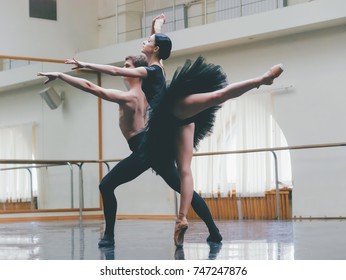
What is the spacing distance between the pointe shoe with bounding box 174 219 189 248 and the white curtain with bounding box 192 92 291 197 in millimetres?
5202

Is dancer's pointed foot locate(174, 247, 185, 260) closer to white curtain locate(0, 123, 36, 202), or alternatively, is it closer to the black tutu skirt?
the black tutu skirt

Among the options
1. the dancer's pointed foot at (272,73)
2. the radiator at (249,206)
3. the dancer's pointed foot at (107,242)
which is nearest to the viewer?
the dancer's pointed foot at (272,73)

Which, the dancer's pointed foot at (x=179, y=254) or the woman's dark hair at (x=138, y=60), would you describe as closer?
the dancer's pointed foot at (x=179, y=254)

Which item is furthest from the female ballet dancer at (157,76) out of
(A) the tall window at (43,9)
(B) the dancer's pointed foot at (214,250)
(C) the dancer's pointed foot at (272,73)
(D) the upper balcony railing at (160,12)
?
(A) the tall window at (43,9)

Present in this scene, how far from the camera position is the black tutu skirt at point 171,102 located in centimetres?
374

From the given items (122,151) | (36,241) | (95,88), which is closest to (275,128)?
(122,151)

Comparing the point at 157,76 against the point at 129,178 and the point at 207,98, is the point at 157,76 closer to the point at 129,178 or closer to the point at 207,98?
the point at 207,98

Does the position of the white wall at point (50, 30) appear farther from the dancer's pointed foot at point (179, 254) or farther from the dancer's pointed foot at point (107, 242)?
the dancer's pointed foot at point (179, 254)

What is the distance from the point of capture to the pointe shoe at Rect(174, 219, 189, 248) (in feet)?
12.7

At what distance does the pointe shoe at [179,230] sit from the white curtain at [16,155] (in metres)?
6.75

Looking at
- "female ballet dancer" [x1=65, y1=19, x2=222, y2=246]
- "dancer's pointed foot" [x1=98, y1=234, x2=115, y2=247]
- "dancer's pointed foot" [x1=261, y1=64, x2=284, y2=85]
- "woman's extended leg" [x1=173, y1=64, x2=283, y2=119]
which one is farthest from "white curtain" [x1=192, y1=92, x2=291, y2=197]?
"dancer's pointed foot" [x1=261, y1=64, x2=284, y2=85]

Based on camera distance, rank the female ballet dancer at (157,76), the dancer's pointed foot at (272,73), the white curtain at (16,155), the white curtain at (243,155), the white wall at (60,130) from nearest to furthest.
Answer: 1. the dancer's pointed foot at (272,73)
2. the female ballet dancer at (157,76)
3. the white curtain at (243,155)
4. the white curtain at (16,155)
5. the white wall at (60,130)

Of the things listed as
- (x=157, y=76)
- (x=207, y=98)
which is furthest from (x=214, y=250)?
(x=157, y=76)

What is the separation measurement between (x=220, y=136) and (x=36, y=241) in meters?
5.08
